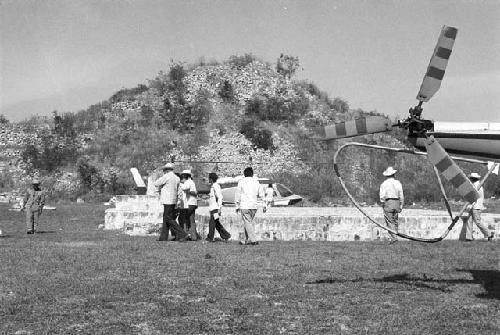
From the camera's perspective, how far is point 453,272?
1102 centimetres

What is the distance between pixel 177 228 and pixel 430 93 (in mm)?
8655

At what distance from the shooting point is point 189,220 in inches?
700

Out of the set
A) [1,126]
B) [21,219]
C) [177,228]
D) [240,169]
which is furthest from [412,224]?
[1,126]

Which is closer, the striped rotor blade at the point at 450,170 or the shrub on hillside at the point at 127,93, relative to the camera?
the striped rotor blade at the point at 450,170

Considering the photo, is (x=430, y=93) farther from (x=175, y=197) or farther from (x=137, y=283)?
(x=175, y=197)

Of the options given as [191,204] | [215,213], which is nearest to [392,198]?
[215,213]

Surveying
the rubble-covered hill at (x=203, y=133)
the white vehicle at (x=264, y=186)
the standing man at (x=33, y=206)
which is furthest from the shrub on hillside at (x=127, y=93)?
the standing man at (x=33, y=206)

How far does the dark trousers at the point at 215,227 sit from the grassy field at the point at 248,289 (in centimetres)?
206

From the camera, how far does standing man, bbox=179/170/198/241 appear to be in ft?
56.8

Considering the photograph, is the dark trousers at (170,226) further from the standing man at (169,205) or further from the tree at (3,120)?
the tree at (3,120)

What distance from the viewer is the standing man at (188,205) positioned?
56.8ft

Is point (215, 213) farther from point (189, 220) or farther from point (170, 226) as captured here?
point (189, 220)

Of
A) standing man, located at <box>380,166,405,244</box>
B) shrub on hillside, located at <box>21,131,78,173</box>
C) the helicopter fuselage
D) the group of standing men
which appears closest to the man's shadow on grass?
the helicopter fuselage

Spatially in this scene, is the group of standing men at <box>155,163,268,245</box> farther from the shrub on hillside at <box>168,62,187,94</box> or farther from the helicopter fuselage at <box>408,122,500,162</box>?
the shrub on hillside at <box>168,62,187,94</box>
